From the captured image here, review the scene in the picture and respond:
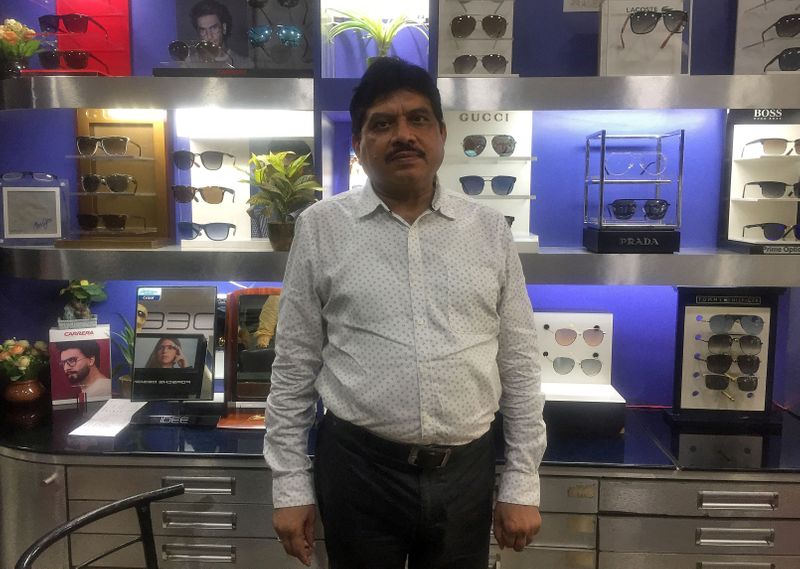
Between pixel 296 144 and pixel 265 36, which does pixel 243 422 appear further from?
pixel 265 36

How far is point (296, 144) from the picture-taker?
2721 mm

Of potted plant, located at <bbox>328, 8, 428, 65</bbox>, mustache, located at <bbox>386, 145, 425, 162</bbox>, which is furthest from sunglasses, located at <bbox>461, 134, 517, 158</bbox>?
mustache, located at <bbox>386, 145, 425, 162</bbox>

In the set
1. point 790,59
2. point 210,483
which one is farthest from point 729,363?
point 210,483

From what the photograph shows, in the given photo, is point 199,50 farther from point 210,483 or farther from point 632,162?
point 632,162

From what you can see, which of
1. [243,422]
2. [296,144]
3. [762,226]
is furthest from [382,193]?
[762,226]

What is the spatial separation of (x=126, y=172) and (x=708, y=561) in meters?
2.70

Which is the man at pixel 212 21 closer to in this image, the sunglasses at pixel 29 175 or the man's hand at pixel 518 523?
the sunglasses at pixel 29 175

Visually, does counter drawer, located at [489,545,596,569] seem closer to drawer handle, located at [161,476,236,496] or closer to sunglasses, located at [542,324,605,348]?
sunglasses, located at [542,324,605,348]

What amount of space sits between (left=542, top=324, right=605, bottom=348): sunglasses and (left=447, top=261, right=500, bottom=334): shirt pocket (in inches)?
39.4

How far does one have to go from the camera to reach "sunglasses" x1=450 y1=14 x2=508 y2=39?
239cm

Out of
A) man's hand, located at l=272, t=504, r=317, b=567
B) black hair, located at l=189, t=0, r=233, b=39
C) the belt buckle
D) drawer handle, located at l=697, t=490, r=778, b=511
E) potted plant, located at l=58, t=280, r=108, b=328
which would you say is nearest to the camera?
the belt buckle

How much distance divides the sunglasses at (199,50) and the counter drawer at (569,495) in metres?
2.02

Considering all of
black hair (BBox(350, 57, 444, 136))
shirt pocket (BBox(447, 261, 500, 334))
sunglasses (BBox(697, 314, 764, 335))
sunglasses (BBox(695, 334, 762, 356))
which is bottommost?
sunglasses (BBox(695, 334, 762, 356))

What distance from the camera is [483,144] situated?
2.58 meters
